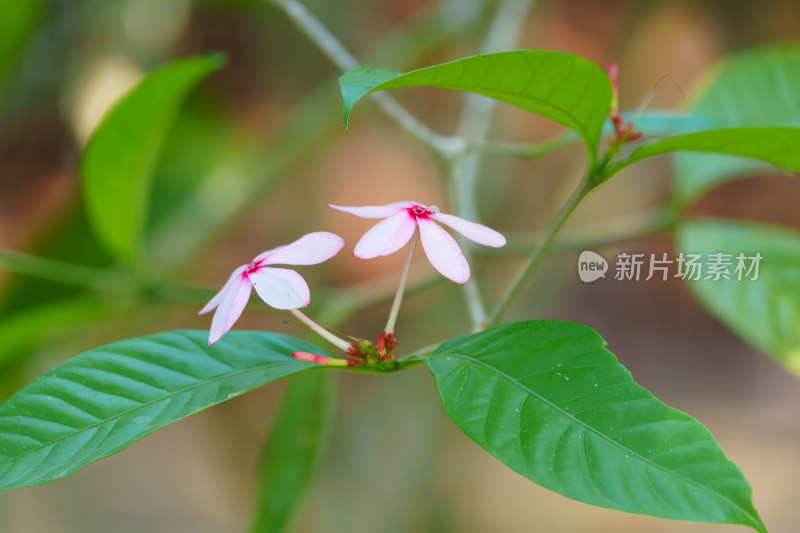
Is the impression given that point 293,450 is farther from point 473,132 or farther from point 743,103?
point 743,103

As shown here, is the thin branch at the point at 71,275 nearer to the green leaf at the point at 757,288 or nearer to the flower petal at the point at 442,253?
the flower petal at the point at 442,253

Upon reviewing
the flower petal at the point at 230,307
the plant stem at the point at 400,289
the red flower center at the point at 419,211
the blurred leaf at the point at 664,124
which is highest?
the blurred leaf at the point at 664,124

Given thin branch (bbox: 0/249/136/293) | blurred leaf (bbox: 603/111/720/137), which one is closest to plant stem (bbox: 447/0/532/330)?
blurred leaf (bbox: 603/111/720/137)

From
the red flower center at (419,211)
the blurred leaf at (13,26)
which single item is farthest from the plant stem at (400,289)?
the blurred leaf at (13,26)

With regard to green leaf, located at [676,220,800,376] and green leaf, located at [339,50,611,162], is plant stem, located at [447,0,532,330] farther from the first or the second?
green leaf, located at [676,220,800,376]

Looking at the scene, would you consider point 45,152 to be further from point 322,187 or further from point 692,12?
point 692,12

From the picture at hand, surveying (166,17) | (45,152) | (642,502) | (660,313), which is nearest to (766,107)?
(642,502)

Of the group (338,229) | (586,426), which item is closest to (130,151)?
(586,426)
